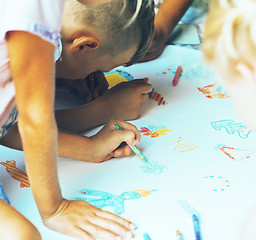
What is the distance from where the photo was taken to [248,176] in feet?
2.88

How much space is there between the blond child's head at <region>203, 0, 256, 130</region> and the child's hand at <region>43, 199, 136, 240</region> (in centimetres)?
30

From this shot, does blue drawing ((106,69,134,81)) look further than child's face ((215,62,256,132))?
Yes

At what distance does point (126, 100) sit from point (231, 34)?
54cm

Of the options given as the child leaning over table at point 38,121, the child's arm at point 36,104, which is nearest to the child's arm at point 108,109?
the child leaning over table at point 38,121

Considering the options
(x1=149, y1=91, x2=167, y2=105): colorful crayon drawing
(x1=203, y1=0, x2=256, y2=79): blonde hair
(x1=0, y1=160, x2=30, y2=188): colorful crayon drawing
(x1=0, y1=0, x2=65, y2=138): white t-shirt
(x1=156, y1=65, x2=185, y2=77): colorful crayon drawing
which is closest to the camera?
(x1=203, y1=0, x2=256, y2=79): blonde hair

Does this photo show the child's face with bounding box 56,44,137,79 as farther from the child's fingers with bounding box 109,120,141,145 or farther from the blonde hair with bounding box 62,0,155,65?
the child's fingers with bounding box 109,120,141,145

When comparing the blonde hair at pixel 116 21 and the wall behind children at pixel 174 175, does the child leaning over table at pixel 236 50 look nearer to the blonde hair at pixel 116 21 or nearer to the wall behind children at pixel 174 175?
the wall behind children at pixel 174 175

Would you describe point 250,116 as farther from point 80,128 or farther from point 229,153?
point 80,128

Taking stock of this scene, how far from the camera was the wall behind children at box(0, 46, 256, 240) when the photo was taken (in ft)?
2.59

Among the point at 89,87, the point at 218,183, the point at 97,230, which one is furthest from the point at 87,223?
the point at 89,87

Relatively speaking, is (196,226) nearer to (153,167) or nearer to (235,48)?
(153,167)

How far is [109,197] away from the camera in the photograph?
33.1 inches

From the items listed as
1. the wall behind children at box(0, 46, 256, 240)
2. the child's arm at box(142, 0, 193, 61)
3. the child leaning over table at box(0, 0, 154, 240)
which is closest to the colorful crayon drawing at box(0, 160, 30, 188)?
the wall behind children at box(0, 46, 256, 240)

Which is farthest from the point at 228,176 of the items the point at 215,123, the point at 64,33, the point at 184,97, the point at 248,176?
the point at 64,33
